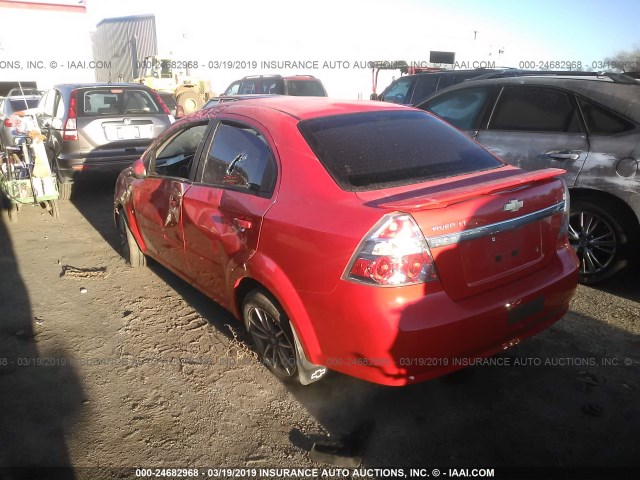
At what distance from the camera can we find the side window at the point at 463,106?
4.57m

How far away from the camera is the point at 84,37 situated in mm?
21969

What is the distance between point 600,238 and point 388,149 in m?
2.22

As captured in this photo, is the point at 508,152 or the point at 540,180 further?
the point at 508,152

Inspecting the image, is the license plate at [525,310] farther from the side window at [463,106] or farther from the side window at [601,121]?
the side window at [463,106]

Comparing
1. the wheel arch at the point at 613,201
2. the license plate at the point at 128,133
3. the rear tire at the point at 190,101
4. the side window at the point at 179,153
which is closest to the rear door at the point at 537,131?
the wheel arch at the point at 613,201

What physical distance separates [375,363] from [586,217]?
264cm

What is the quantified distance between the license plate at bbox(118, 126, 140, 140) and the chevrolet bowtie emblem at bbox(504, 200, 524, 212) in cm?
625

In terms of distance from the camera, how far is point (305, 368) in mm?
2582

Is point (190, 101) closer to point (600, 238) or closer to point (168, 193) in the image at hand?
point (168, 193)

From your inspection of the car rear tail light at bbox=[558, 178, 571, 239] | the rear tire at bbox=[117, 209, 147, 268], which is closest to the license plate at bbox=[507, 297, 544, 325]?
the car rear tail light at bbox=[558, 178, 571, 239]

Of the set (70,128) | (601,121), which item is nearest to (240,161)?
(601,121)

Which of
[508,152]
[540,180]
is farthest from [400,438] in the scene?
[508,152]

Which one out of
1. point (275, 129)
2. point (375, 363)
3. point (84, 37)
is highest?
point (84, 37)

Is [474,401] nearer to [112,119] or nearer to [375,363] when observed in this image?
[375,363]
